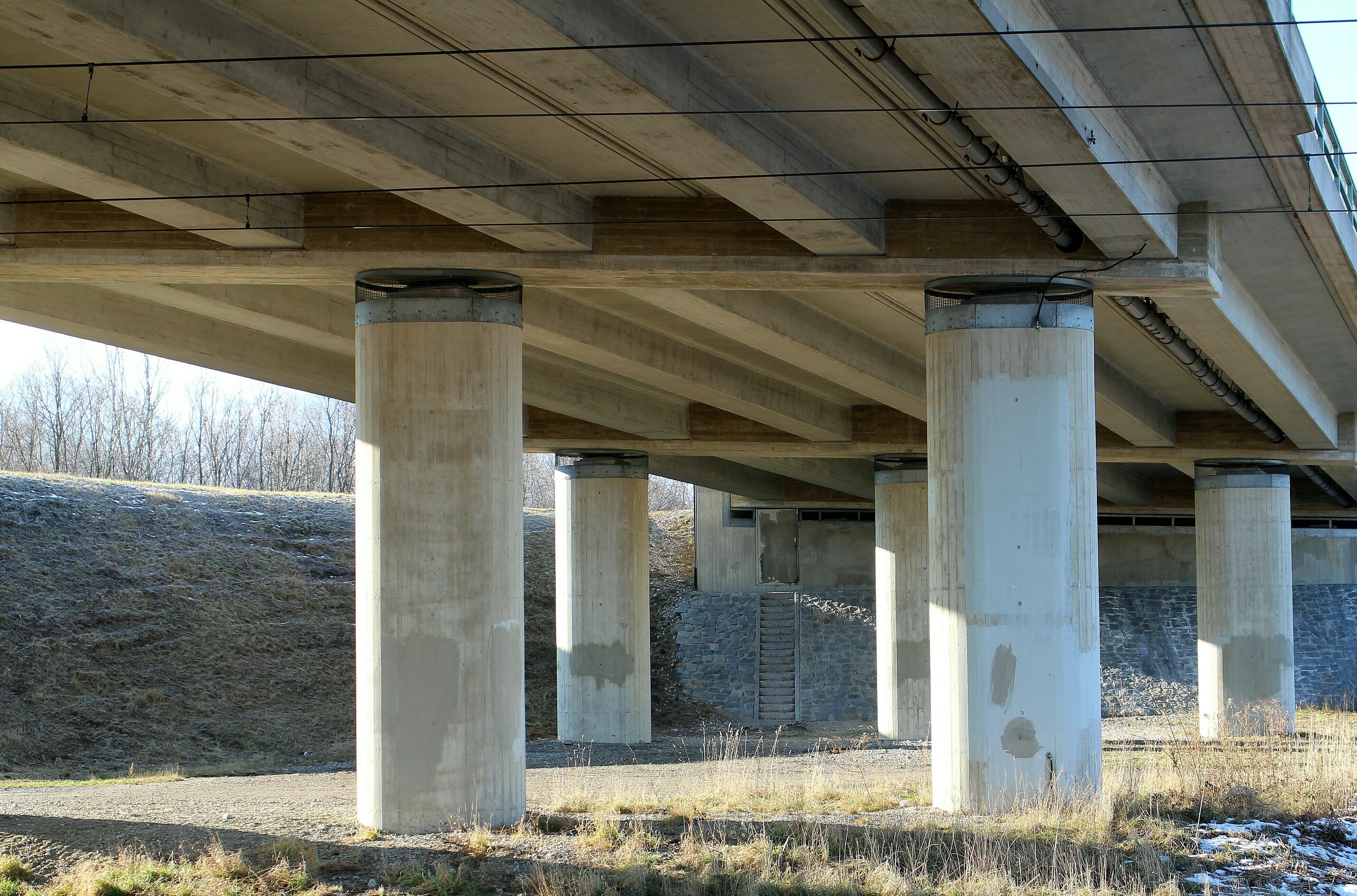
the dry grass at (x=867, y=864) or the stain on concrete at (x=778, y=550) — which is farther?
the stain on concrete at (x=778, y=550)

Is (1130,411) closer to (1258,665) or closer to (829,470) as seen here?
(1258,665)

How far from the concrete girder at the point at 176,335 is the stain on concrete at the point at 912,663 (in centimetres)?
1266

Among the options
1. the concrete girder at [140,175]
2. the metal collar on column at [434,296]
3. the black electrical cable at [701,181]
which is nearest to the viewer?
the concrete girder at [140,175]

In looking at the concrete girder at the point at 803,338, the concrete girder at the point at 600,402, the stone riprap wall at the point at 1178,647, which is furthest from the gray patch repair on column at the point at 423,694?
the stone riprap wall at the point at 1178,647

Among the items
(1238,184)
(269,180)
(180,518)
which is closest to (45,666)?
(180,518)

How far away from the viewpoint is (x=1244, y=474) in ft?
86.1

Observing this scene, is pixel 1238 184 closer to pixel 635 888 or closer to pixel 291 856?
pixel 635 888

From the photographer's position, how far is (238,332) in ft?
59.9

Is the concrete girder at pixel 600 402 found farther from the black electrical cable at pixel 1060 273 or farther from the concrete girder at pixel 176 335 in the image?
the black electrical cable at pixel 1060 273

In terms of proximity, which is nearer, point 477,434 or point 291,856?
point 291,856

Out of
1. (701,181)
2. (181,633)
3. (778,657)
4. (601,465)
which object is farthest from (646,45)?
(778,657)

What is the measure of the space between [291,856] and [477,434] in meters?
4.07

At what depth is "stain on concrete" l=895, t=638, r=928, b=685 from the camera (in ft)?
86.0

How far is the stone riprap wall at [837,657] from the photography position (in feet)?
104
